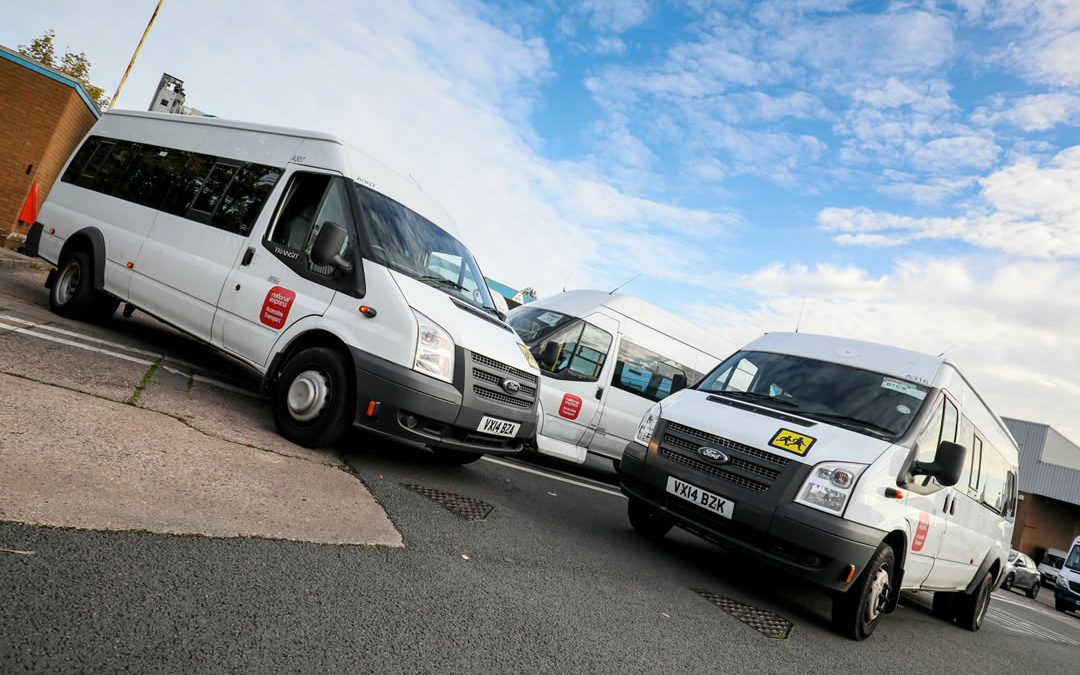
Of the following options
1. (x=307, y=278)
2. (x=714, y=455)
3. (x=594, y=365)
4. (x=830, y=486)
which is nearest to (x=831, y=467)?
(x=830, y=486)

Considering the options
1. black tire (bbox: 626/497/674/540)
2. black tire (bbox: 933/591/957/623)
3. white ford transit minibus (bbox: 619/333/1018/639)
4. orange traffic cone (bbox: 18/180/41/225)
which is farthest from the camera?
orange traffic cone (bbox: 18/180/41/225)

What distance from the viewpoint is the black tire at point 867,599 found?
483cm

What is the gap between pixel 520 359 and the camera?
19.6 feet

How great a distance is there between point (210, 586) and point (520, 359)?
3521 mm

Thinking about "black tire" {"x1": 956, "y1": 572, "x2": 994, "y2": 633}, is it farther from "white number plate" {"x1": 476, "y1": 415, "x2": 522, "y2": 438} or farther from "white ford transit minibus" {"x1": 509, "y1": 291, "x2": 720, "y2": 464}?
"white number plate" {"x1": 476, "y1": 415, "x2": 522, "y2": 438}

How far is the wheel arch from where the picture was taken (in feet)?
24.3

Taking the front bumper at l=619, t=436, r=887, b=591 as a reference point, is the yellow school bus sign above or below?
above

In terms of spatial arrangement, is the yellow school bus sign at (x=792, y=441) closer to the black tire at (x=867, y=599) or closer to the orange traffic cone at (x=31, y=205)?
the black tire at (x=867, y=599)

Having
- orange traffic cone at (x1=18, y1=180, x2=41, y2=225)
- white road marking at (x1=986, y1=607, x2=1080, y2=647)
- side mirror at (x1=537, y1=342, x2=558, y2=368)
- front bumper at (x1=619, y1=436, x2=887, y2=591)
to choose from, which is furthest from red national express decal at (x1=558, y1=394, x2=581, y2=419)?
orange traffic cone at (x1=18, y1=180, x2=41, y2=225)

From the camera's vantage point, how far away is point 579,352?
897 cm

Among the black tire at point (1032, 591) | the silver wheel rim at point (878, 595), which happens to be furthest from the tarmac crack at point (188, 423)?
the black tire at point (1032, 591)

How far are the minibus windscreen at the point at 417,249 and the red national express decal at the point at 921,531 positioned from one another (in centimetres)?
399

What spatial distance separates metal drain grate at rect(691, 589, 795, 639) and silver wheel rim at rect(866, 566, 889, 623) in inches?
22.7

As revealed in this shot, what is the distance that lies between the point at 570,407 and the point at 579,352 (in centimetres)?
75
